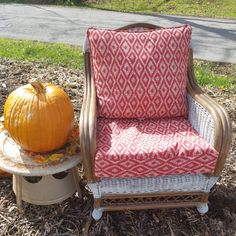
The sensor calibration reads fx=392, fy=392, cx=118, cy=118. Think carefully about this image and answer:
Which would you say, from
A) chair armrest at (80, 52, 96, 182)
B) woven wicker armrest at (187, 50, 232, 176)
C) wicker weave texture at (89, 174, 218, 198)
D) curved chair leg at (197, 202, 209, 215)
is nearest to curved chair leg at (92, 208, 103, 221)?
wicker weave texture at (89, 174, 218, 198)

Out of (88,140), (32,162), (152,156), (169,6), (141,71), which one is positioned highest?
(141,71)

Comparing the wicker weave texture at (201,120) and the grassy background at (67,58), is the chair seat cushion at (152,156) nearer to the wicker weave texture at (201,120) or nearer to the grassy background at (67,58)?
the wicker weave texture at (201,120)

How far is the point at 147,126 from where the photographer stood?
10.2 feet

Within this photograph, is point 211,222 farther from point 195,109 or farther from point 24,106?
point 24,106

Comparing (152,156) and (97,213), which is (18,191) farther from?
(152,156)

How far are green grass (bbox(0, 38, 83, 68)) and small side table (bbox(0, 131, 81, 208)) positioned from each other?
2.57 meters

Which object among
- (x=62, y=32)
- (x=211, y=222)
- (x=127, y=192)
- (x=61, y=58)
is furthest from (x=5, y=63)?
(x=211, y=222)

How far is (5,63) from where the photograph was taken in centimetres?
530

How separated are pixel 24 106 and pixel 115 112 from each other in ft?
2.54

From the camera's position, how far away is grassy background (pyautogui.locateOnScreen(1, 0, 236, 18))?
30.2ft

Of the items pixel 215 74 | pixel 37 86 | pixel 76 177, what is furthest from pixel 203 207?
pixel 215 74

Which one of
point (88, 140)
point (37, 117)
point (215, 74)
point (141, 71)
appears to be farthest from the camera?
point (215, 74)

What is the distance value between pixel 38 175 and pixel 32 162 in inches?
4.6

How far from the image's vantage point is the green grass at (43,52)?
550cm
